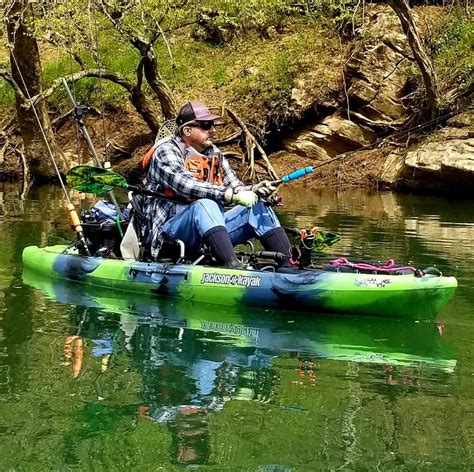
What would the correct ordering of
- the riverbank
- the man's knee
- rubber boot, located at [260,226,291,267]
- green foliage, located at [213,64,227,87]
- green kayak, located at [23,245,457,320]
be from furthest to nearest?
green foliage, located at [213,64,227,87]
the riverbank
rubber boot, located at [260,226,291,267]
the man's knee
green kayak, located at [23,245,457,320]

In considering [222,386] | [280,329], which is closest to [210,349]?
[280,329]

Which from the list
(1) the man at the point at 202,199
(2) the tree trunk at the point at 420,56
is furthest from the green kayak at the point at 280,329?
(2) the tree trunk at the point at 420,56

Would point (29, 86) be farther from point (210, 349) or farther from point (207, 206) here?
point (210, 349)

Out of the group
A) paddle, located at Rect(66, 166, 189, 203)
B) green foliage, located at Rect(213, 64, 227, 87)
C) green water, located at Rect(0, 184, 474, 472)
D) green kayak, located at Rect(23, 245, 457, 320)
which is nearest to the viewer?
green water, located at Rect(0, 184, 474, 472)

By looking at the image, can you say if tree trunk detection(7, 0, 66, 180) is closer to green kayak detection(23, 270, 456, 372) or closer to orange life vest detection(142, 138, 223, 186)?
orange life vest detection(142, 138, 223, 186)

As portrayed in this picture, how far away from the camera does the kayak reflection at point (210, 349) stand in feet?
12.0

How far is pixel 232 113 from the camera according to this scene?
1695cm

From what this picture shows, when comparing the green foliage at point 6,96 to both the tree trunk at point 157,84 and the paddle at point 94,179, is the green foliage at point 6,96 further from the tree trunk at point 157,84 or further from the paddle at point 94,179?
the paddle at point 94,179

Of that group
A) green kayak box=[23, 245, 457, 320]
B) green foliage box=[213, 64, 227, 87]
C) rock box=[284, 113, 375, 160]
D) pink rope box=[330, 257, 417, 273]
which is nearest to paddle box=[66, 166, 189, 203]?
green kayak box=[23, 245, 457, 320]

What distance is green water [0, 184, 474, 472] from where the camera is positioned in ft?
10.2

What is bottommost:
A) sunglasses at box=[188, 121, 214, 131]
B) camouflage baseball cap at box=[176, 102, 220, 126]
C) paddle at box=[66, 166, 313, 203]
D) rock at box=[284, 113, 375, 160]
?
paddle at box=[66, 166, 313, 203]

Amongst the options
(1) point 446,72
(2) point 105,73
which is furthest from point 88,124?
(1) point 446,72

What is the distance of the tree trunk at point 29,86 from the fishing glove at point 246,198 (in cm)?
916

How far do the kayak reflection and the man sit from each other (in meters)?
0.48
